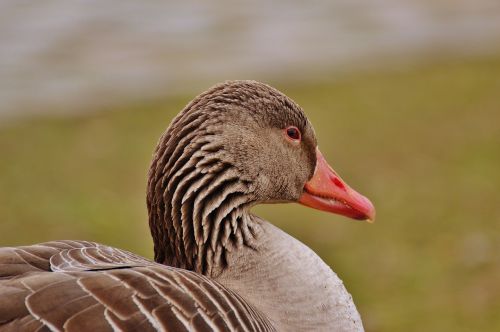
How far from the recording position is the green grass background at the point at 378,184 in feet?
21.4

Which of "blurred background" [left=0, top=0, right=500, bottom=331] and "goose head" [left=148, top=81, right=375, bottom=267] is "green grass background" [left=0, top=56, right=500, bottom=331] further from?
"goose head" [left=148, top=81, right=375, bottom=267]

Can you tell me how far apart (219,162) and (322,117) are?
19.4 ft

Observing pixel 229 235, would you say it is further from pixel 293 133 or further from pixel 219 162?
pixel 293 133

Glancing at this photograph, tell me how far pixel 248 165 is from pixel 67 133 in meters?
5.97

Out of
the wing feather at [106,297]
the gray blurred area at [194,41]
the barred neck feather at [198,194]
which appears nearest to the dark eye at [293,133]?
the barred neck feather at [198,194]

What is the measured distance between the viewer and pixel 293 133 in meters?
3.75

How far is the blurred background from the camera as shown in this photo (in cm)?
686

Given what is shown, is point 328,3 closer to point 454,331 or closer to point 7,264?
point 454,331

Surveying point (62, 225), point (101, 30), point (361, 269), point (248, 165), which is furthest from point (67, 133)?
point (248, 165)

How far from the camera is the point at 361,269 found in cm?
673

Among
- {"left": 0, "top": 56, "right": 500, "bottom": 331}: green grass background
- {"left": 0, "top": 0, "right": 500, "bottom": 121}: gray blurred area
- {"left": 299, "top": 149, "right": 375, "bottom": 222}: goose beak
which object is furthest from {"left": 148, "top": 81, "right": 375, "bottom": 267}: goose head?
{"left": 0, "top": 0, "right": 500, "bottom": 121}: gray blurred area

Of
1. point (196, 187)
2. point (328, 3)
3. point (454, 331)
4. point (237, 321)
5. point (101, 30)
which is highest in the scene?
point (328, 3)

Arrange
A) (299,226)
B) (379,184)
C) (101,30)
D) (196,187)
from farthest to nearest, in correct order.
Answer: (101,30) < (379,184) < (299,226) < (196,187)

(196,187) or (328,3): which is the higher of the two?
(328,3)
